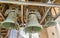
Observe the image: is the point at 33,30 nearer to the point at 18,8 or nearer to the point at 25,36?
the point at 18,8

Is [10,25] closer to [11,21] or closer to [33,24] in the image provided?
[11,21]

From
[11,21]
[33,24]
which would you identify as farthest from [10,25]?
[33,24]

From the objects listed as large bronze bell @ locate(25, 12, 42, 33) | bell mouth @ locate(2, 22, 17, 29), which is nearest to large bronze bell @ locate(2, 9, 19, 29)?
bell mouth @ locate(2, 22, 17, 29)

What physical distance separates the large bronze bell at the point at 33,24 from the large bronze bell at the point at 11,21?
154 mm

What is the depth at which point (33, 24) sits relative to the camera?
220 centimetres

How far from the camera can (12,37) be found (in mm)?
3385

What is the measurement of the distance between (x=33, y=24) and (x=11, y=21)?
0.27 m

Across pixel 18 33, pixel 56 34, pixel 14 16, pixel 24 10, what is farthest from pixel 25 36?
pixel 14 16

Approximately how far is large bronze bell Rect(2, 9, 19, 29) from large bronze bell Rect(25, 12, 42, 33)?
0.15 meters

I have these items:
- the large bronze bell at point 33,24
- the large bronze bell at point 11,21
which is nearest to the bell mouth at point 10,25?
the large bronze bell at point 11,21

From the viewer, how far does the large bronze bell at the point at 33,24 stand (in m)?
2.21

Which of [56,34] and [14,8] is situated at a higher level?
[14,8]

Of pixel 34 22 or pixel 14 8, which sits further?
pixel 14 8

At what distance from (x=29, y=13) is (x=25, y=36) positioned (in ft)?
3.06
